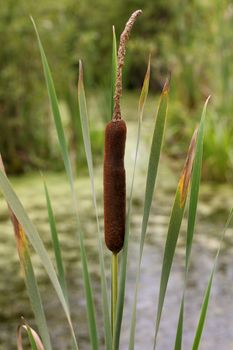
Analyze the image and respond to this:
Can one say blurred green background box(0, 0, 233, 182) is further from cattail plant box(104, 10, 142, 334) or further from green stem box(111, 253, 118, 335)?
cattail plant box(104, 10, 142, 334)

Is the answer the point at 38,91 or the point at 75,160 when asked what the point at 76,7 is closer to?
the point at 38,91

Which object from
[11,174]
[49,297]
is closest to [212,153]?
[11,174]

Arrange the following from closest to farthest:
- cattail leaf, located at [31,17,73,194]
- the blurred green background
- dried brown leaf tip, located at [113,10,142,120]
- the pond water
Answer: dried brown leaf tip, located at [113,10,142,120], cattail leaf, located at [31,17,73,194], the pond water, the blurred green background

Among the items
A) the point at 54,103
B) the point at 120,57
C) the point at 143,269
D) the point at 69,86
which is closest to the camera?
the point at 120,57

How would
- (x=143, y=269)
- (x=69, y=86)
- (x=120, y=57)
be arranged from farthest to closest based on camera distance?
(x=69, y=86)
(x=143, y=269)
(x=120, y=57)

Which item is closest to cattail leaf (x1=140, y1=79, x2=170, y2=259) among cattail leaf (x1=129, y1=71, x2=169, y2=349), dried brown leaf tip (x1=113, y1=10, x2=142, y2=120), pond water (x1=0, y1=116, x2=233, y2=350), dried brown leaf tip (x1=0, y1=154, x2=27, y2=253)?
cattail leaf (x1=129, y1=71, x2=169, y2=349)

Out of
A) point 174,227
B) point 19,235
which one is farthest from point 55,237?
point 174,227

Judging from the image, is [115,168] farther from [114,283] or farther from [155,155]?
[114,283]
